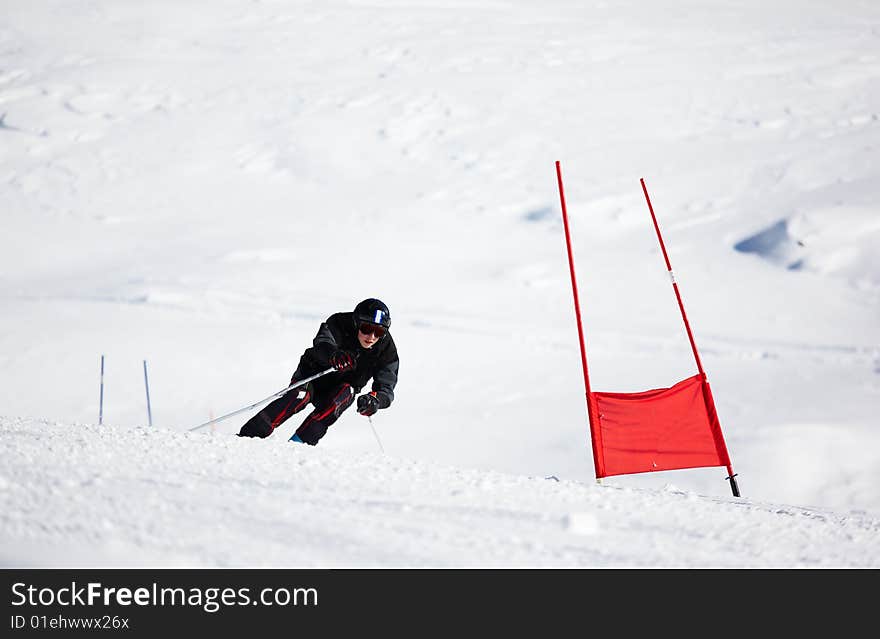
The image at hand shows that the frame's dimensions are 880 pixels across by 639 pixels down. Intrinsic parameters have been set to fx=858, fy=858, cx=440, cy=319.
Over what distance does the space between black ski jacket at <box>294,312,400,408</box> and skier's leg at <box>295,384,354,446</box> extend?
108mm

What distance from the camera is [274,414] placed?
17.9 ft

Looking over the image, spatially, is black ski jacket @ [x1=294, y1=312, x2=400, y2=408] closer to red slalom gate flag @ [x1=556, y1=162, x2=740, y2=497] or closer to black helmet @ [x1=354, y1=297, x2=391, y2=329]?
black helmet @ [x1=354, y1=297, x2=391, y2=329]

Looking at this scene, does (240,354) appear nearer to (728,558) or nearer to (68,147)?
(728,558)

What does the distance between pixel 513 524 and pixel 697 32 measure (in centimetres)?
3009

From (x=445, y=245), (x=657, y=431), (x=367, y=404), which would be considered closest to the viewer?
(x=367, y=404)

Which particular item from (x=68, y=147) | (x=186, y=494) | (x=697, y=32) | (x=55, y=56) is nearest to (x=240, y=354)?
(x=186, y=494)

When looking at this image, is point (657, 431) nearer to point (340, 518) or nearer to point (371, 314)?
point (371, 314)

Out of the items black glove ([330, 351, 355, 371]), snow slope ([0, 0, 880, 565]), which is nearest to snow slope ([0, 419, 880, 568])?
snow slope ([0, 0, 880, 565])

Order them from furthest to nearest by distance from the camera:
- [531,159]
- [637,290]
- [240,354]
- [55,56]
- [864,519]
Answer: [55,56]
[531,159]
[637,290]
[240,354]
[864,519]

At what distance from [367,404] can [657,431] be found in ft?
6.25

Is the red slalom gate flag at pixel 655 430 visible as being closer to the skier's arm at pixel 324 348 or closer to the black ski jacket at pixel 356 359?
the black ski jacket at pixel 356 359

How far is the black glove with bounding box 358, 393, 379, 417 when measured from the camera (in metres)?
5.37

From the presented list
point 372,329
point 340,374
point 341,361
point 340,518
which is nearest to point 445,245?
point 340,374

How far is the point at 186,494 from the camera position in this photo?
3160 mm
